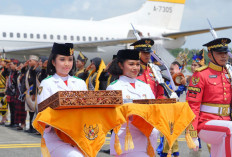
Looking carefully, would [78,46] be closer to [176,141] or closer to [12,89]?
[12,89]

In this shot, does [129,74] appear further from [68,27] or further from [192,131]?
[68,27]

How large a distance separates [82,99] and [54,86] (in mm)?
570

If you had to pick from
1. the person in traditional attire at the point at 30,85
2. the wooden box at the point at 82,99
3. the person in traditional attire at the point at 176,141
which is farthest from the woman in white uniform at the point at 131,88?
the person in traditional attire at the point at 30,85

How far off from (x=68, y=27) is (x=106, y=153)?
1952 centimetres

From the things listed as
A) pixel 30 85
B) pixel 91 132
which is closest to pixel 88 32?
pixel 30 85

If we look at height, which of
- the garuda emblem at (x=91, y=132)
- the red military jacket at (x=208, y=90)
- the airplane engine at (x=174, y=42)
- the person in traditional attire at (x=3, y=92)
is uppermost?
the airplane engine at (x=174, y=42)

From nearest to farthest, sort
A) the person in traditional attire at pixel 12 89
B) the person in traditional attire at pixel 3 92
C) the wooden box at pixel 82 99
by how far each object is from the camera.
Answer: the wooden box at pixel 82 99
the person in traditional attire at pixel 12 89
the person in traditional attire at pixel 3 92

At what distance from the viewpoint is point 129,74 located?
15.5ft

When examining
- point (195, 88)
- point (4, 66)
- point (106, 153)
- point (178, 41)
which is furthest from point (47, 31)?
point (195, 88)

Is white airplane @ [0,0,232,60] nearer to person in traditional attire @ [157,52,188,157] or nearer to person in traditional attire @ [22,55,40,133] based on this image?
person in traditional attire @ [22,55,40,133]

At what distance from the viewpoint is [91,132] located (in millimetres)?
3869

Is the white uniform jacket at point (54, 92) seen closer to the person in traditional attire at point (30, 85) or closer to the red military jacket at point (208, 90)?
the red military jacket at point (208, 90)

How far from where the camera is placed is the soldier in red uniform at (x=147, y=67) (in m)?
5.86

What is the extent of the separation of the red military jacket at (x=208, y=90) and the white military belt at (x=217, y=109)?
36 mm
